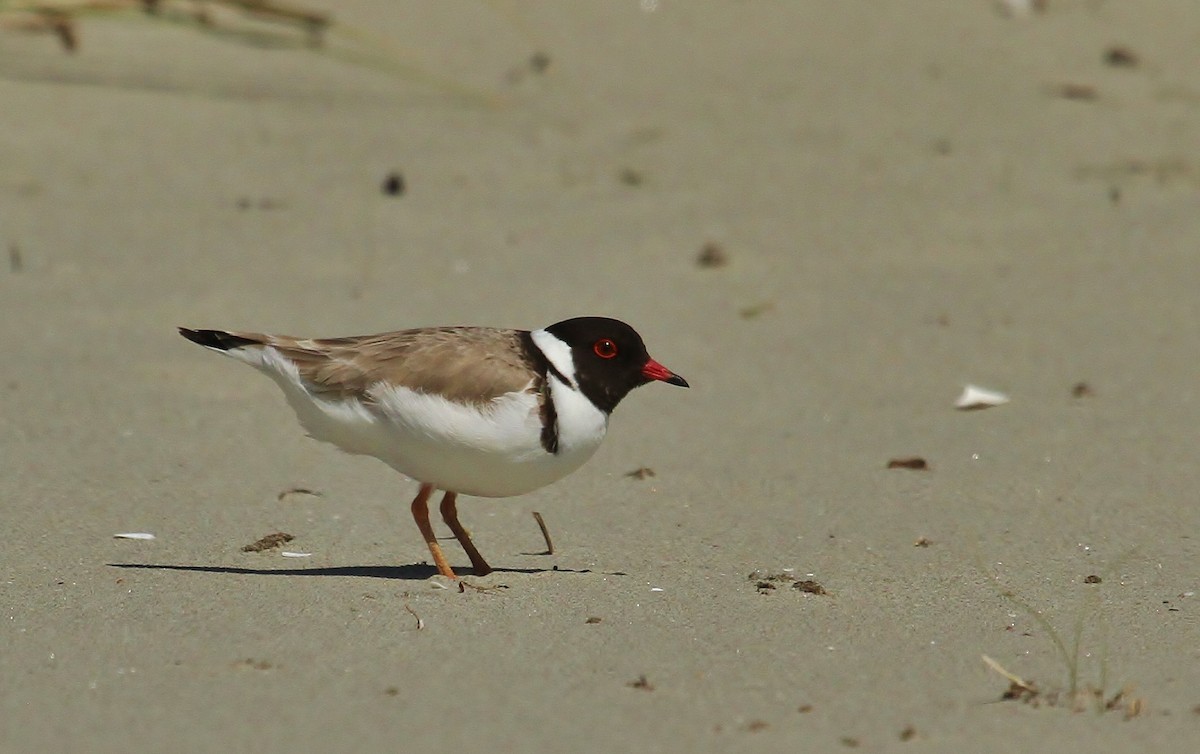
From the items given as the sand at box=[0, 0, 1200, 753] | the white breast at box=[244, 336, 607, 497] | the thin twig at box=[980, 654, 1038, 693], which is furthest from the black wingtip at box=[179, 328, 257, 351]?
the thin twig at box=[980, 654, 1038, 693]

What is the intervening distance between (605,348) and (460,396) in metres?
0.56

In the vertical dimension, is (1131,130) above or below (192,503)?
above

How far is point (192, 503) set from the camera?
5.40m

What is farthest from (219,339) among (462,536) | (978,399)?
(978,399)

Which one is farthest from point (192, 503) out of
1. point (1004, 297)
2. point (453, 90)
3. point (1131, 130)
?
point (1131, 130)

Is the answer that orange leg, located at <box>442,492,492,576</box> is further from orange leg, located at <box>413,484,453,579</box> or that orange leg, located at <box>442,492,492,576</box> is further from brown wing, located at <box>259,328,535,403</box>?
brown wing, located at <box>259,328,535,403</box>

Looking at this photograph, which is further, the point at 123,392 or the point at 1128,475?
the point at 123,392

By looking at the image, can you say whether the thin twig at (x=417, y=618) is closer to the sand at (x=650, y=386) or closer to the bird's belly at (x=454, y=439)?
the sand at (x=650, y=386)

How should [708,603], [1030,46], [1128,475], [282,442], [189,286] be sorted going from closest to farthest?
[708,603], [1128,475], [282,442], [189,286], [1030,46]

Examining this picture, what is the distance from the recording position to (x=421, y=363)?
475 cm

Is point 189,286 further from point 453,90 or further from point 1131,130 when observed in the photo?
point 1131,130

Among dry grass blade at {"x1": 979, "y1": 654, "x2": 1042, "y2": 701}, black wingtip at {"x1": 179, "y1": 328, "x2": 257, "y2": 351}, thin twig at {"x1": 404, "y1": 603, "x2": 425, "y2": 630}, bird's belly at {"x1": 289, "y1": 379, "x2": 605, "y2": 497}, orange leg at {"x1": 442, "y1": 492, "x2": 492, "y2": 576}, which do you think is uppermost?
black wingtip at {"x1": 179, "y1": 328, "x2": 257, "y2": 351}

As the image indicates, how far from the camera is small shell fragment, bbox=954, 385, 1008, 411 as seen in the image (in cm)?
639

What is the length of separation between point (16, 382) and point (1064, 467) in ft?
12.9
